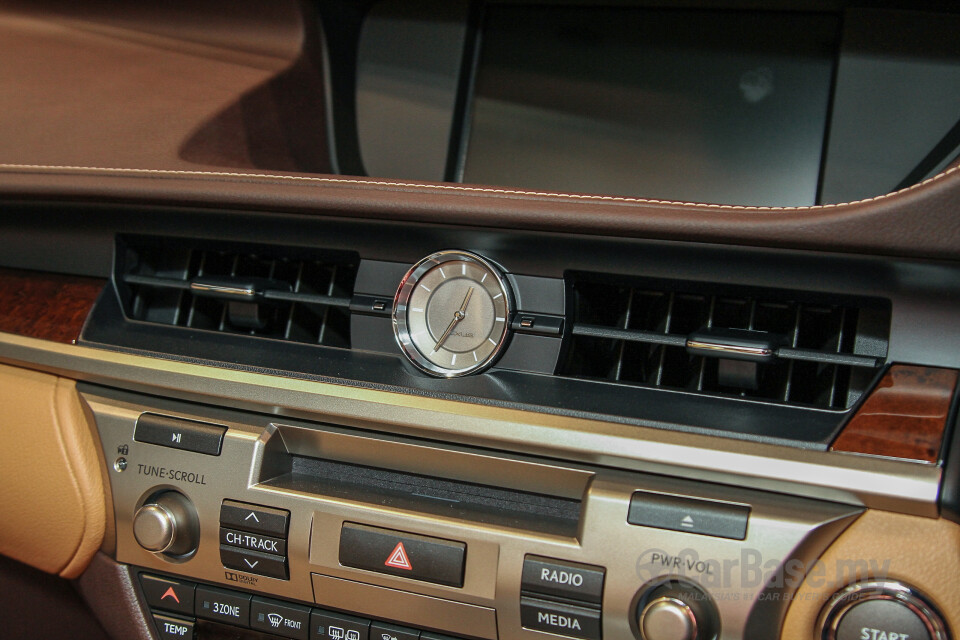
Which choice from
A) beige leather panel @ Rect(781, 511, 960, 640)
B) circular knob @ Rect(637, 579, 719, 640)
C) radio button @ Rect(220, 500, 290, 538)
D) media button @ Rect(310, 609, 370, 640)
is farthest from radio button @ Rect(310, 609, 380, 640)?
beige leather panel @ Rect(781, 511, 960, 640)

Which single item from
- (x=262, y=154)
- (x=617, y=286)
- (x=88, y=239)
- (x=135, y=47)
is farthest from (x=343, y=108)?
(x=617, y=286)

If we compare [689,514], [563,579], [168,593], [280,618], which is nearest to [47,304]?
[168,593]

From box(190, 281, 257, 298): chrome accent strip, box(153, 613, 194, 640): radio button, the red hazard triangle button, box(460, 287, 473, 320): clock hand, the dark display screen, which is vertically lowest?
box(153, 613, 194, 640): radio button

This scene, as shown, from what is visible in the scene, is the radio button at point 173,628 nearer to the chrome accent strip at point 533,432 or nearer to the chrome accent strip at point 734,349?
the chrome accent strip at point 533,432

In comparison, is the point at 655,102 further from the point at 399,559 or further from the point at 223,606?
the point at 223,606

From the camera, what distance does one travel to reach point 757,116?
4.03ft

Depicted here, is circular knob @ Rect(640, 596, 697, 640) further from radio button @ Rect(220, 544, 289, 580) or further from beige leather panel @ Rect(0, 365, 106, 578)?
beige leather panel @ Rect(0, 365, 106, 578)

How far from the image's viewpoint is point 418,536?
84cm

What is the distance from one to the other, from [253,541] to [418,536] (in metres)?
0.22

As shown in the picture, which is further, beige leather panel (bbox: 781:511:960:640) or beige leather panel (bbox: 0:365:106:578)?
beige leather panel (bbox: 0:365:106:578)

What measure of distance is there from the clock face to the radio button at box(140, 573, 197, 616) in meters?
0.44

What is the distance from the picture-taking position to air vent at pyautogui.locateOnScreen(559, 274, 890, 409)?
79 centimetres

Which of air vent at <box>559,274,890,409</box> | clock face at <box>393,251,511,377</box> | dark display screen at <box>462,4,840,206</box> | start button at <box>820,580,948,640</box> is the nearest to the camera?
start button at <box>820,580,948,640</box>

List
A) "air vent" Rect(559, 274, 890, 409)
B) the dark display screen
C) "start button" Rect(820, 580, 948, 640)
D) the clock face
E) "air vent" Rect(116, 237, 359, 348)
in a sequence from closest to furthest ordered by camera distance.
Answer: "start button" Rect(820, 580, 948, 640), "air vent" Rect(559, 274, 890, 409), the clock face, "air vent" Rect(116, 237, 359, 348), the dark display screen
